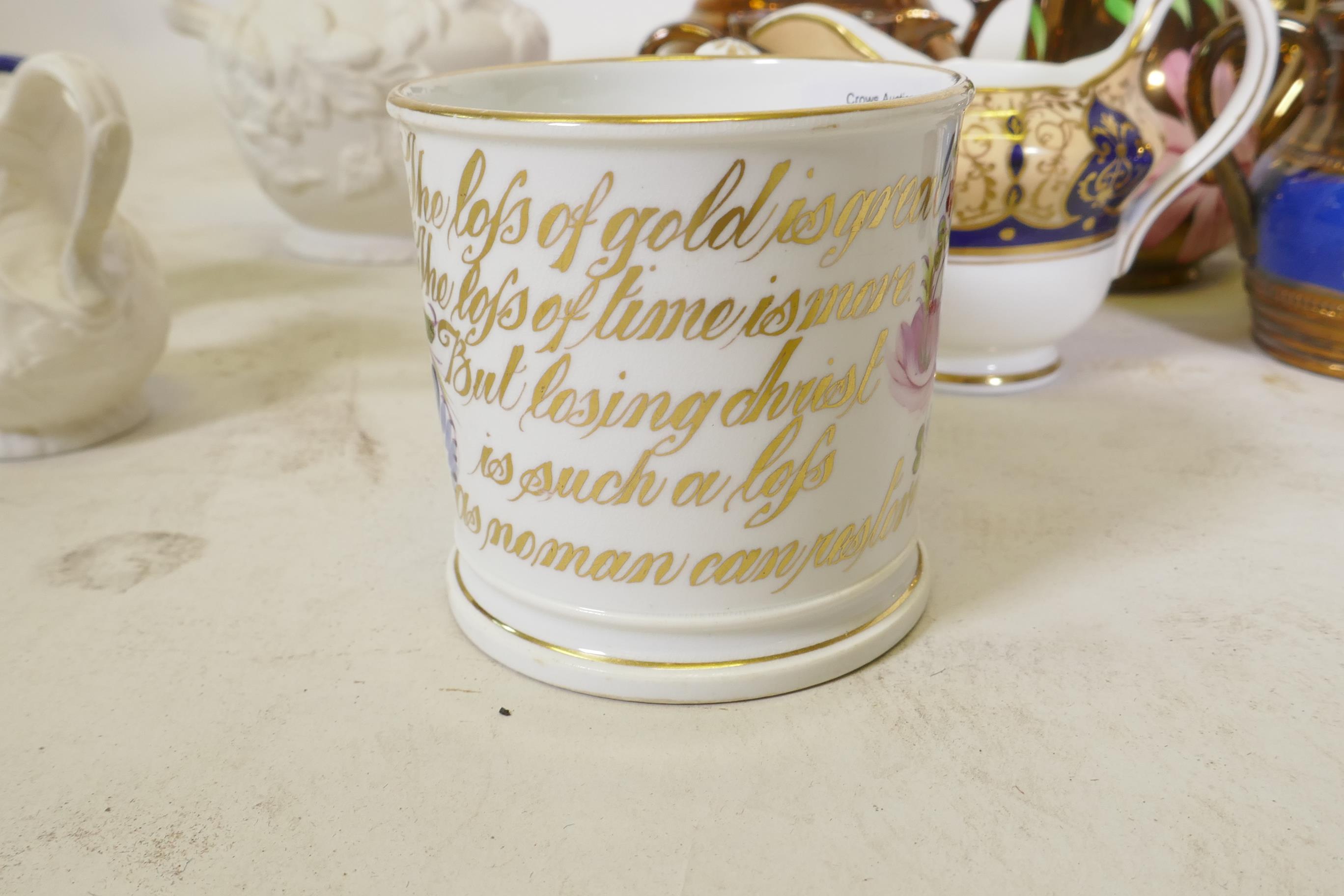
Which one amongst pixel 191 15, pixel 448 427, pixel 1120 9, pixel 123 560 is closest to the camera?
pixel 448 427

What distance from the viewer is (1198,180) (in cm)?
94

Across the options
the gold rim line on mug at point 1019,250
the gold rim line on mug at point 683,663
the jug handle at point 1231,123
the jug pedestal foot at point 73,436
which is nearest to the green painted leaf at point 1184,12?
the jug handle at point 1231,123

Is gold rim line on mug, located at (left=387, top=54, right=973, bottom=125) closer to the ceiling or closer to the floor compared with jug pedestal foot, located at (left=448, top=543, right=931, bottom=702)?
closer to the ceiling

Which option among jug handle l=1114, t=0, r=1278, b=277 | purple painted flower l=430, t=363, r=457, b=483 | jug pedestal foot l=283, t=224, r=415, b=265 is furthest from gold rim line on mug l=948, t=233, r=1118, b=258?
jug pedestal foot l=283, t=224, r=415, b=265

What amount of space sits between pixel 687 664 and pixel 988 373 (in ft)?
1.50

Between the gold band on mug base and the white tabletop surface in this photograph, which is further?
the gold band on mug base

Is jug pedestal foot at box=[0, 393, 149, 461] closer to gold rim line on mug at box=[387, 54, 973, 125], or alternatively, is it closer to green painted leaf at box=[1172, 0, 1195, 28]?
gold rim line on mug at box=[387, 54, 973, 125]

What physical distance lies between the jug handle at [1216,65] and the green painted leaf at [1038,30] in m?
0.13

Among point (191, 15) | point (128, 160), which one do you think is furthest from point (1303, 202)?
point (191, 15)

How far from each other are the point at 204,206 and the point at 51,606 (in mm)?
1092

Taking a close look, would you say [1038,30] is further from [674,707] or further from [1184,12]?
[674,707]

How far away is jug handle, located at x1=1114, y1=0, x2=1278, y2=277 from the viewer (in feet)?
2.47

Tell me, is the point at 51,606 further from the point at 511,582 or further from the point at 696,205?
the point at 696,205

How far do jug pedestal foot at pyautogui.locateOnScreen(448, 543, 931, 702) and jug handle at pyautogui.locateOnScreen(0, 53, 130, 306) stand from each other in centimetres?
38
